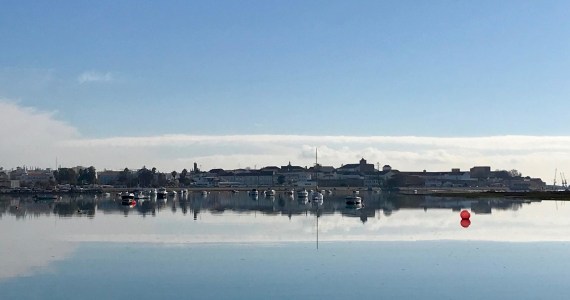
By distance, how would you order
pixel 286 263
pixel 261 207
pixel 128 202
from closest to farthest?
1. pixel 286 263
2. pixel 261 207
3. pixel 128 202

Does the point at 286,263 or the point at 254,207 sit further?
the point at 254,207

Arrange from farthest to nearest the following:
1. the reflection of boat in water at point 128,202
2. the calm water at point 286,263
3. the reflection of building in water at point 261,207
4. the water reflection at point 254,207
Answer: the reflection of boat in water at point 128,202 < the water reflection at point 254,207 < the reflection of building in water at point 261,207 < the calm water at point 286,263

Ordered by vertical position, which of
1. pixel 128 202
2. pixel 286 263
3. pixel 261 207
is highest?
pixel 128 202

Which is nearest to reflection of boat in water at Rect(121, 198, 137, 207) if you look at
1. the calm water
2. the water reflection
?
the water reflection

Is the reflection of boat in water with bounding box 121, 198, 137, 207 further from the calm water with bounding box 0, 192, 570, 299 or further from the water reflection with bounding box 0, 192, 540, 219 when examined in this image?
the calm water with bounding box 0, 192, 570, 299

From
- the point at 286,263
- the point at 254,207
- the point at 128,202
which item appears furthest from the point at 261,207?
the point at 286,263

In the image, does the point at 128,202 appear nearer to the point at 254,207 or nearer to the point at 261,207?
the point at 254,207

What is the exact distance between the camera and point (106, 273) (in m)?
27.5

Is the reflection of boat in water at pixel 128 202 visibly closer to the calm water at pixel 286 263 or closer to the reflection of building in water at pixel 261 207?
the reflection of building in water at pixel 261 207

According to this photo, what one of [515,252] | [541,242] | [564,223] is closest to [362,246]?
[515,252]

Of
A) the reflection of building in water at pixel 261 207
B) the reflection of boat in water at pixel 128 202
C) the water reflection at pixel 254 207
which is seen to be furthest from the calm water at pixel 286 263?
the reflection of boat in water at pixel 128 202

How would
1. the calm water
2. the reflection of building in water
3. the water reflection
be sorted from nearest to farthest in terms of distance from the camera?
1. the calm water
2. the reflection of building in water
3. the water reflection

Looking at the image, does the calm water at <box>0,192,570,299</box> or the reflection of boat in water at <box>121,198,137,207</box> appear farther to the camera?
the reflection of boat in water at <box>121,198,137,207</box>

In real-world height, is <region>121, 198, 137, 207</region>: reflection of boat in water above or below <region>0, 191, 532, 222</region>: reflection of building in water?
above
